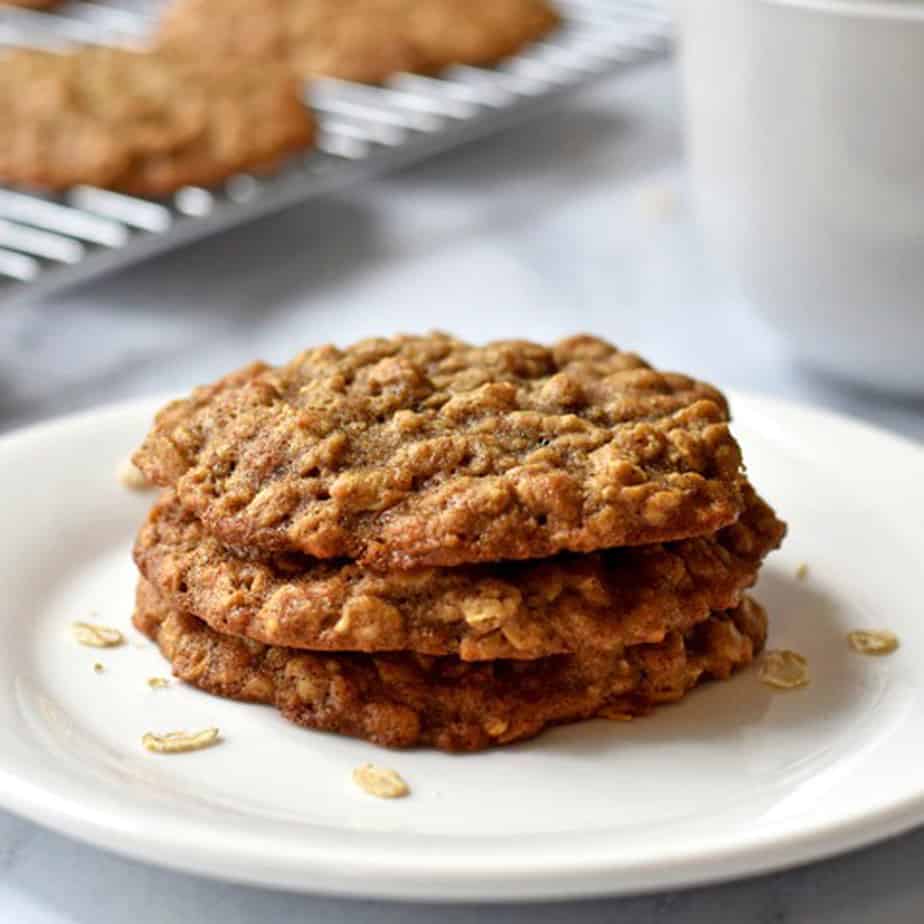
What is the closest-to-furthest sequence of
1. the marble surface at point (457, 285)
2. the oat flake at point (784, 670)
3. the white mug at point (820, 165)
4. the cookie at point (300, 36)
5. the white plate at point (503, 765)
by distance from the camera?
the white plate at point (503, 765)
the oat flake at point (784, 670)
the white mug at point (820, 165)
the marble surface at point (457, 285)
the cookie at point (300, 36)

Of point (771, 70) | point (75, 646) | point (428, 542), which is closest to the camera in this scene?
point (428, 542)

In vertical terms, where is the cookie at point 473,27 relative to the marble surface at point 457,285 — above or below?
above

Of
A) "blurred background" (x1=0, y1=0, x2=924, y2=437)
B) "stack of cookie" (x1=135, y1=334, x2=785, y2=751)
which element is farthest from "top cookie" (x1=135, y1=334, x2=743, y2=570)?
"blurred background" (x1=0, y1=0, x2=924, y2=437)

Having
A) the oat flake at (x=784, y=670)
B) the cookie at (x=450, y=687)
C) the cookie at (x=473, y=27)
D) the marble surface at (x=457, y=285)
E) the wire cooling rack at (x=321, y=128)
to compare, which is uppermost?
the cookie at (x=473, y=27)

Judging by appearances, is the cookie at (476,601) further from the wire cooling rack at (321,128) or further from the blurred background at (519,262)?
the wire cooling rack at (321,128)

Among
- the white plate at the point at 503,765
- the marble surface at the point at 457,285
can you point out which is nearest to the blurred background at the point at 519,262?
the marble surface at the point at 457,285

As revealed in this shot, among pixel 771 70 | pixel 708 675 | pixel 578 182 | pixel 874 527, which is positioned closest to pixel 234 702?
pixel 708 675

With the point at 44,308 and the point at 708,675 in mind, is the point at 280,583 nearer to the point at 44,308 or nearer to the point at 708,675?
the point at 708,675
